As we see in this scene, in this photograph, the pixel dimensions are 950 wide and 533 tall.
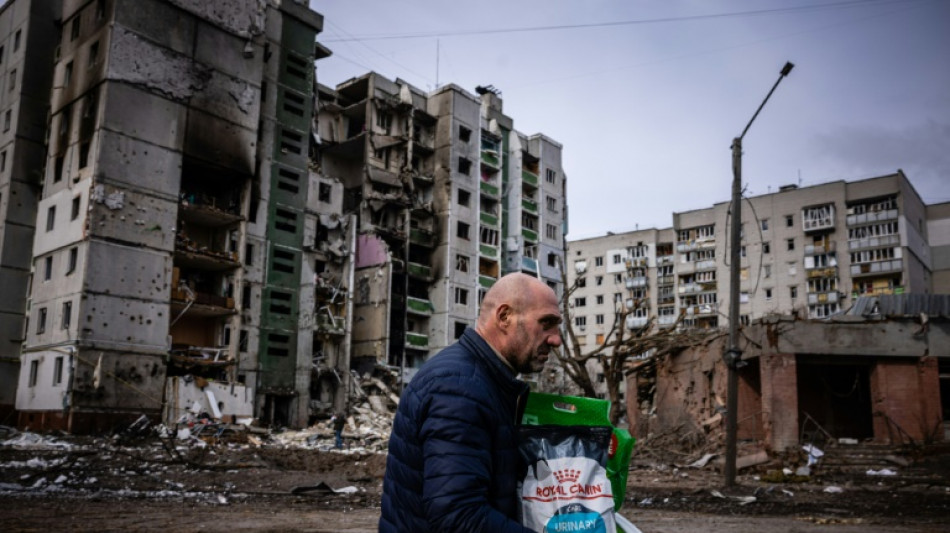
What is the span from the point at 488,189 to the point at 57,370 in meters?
36.1

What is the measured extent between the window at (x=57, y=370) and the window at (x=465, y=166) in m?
33.2

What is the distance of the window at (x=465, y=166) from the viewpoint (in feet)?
193

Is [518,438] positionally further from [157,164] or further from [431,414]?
Answer: [157,164]

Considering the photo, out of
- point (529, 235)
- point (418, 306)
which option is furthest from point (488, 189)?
point (418, 306)

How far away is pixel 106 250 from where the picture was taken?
3341 centimetres

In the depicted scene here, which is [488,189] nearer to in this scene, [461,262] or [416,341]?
[461,262]

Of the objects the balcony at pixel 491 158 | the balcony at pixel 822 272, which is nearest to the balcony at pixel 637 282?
the balcony at pixel 822 272

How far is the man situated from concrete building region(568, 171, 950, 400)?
55.9 m

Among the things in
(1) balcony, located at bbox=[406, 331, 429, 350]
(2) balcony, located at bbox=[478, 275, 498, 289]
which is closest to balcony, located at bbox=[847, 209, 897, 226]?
(2) balcony, located at bbox=[478, 275, 498, 289]

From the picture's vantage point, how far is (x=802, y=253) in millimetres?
70875

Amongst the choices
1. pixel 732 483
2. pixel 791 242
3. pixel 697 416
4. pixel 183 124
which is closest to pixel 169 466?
pixel 732 483

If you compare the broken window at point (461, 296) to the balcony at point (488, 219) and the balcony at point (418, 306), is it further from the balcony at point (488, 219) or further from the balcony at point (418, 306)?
the balcony at point (488, 219)

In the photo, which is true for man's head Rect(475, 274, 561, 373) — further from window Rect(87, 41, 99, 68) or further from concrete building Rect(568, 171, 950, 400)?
concrete building Rect(568, 171, 950, 400)

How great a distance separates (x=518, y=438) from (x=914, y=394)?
76.3ft
